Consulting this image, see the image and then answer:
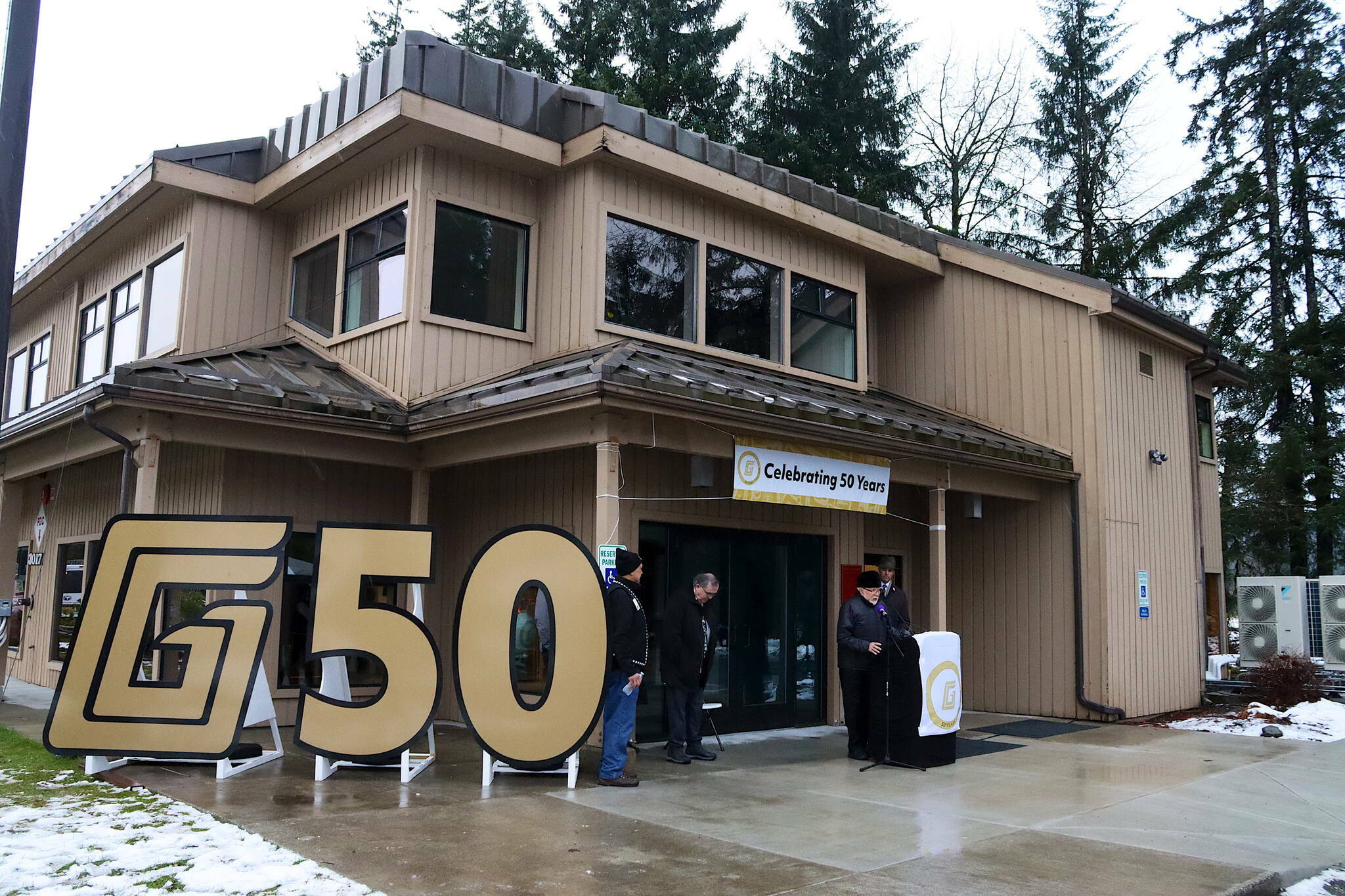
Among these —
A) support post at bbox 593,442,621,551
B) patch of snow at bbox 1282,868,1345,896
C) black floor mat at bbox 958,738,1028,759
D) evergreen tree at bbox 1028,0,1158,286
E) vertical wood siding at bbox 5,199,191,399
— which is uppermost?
evergreen tree at bbox 1028,0,1158,286

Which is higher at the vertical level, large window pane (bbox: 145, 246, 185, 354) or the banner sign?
large window pane (bbox: 145, 246, 185, 354)

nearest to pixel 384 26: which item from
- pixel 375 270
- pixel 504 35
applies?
pixel 504 35

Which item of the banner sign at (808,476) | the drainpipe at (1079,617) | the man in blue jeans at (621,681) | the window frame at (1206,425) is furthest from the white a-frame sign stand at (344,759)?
the window frame at (1206,425)

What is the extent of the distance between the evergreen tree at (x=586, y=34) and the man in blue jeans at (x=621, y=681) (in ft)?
74.7

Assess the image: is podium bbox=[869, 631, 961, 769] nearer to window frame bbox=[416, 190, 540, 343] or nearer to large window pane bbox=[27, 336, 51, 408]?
window frame bbox=[416, 190, 540, 343]

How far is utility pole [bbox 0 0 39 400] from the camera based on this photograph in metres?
4.77

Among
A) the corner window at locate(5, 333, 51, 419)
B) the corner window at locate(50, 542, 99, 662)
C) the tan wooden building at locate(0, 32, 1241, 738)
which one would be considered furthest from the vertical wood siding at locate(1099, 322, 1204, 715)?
the corner window at locate(5, 333, 51, 419)

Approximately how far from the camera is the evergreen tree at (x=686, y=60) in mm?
26453

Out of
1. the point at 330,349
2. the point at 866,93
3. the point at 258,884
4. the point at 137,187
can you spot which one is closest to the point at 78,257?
the point at 137,187

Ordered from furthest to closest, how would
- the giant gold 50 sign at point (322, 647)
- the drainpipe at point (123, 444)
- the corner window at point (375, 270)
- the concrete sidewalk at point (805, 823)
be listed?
the corner window at point (375, 270)
the drainpipe at point (123, 444)
the giant gold 50 sign at point (322, 647)
the concrete sidewalk at point (805, 823)

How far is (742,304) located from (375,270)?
425 cm

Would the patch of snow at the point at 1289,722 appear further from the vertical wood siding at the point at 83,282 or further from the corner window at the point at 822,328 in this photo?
the vertical wood siding at the point at 83,282

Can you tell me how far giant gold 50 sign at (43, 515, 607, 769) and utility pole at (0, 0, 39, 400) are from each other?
322cm

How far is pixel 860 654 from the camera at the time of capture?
9273 millimetres
